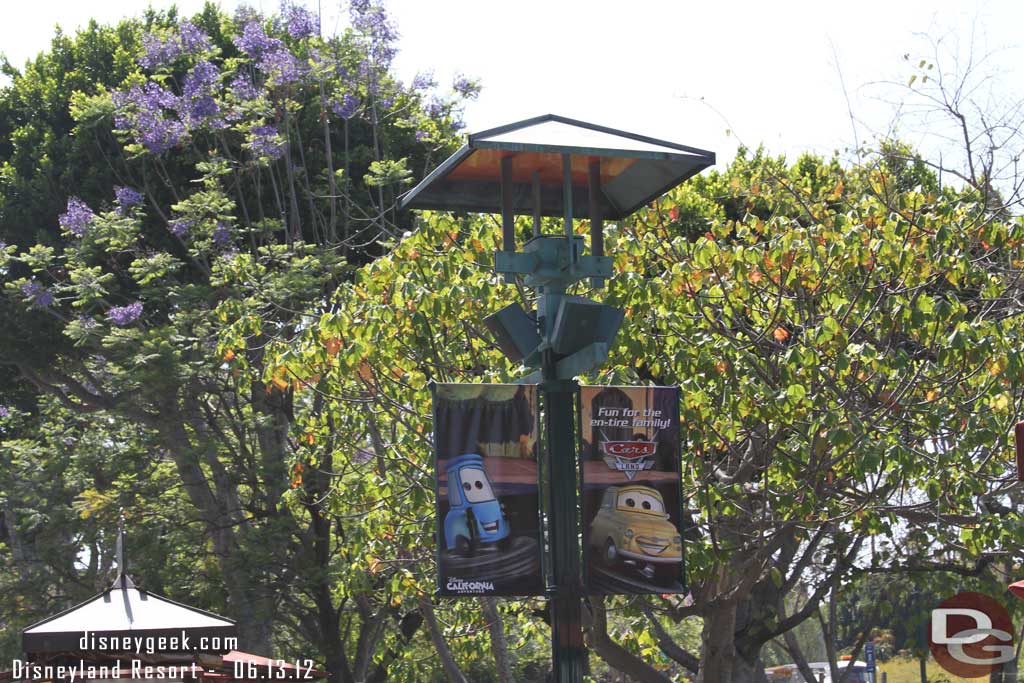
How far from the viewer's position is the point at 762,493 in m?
12.5

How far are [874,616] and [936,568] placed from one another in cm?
118

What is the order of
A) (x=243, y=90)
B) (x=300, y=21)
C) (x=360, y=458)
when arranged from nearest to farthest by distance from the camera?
(x=360, y=458) → (x=243, y=90) → (x=300, y=21)

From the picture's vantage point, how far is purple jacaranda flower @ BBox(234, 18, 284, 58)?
21562 mm

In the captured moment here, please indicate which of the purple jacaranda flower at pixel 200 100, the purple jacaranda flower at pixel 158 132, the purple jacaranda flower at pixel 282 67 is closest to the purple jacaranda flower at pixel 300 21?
the purple jacaranda flower at pixel 282 67

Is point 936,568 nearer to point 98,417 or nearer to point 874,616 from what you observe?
point 874,616

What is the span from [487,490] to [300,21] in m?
16.8

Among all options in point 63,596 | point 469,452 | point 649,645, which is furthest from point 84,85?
point 469,452

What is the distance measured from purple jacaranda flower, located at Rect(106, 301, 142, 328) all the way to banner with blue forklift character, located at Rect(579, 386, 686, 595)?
538 inches

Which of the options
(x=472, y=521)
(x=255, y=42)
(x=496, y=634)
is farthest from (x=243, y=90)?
(x=472, y=521)

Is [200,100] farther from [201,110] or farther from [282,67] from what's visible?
[282,67]

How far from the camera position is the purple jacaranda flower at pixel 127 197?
2058 centimetres

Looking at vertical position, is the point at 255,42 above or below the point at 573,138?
above

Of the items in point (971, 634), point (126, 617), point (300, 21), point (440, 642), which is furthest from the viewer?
point (300, 21)

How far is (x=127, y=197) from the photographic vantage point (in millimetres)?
20609
